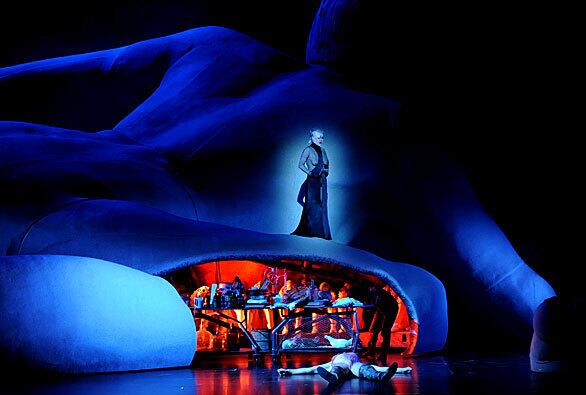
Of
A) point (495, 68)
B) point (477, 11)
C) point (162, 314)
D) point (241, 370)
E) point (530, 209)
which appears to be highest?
point (477, 11)

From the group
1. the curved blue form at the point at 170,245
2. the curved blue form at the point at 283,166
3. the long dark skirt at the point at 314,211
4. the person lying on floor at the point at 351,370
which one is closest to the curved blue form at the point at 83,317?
the curved blue form at the point at 170,245

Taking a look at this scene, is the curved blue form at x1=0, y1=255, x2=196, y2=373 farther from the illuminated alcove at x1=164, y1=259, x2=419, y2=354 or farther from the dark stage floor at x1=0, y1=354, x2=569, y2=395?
the illuminated alcove at x1=164, y1=259, x2=419, y2=354

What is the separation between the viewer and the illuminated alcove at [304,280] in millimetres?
8547

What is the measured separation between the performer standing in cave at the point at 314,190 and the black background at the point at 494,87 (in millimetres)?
2532

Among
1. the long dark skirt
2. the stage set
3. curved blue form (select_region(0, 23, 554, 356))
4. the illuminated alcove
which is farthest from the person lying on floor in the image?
curved blue form (select_region(0, 23, 554, 356))

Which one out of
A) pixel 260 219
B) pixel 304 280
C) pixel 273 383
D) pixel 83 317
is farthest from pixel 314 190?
pixel 273 383

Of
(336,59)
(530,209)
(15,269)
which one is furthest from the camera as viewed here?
(336,59)

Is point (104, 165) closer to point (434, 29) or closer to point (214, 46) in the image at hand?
point (214, 46)

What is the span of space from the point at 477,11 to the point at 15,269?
10.2 m

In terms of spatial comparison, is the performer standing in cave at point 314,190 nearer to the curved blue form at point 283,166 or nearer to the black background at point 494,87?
the curved blue form at point 283,166

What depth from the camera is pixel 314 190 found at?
10016 mm

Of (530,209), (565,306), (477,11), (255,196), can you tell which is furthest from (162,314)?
(477,11)

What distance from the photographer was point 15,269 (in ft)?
17.9

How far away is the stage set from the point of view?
17.8 feet
